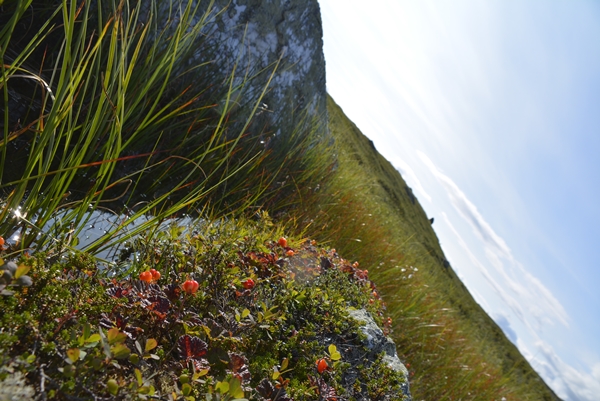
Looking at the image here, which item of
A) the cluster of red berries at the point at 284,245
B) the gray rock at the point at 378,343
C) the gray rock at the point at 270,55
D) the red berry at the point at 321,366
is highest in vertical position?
the gray rock at the point at 270,55

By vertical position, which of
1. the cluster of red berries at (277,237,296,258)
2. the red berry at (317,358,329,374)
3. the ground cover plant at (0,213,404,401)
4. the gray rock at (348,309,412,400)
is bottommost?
the ground cover plant at (0,213,404,401)

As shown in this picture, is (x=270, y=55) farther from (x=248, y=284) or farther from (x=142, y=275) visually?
(x=142, y=275)


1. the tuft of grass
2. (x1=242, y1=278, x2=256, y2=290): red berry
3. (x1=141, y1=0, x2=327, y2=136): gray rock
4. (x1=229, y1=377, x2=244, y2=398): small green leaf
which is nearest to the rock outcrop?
(x1=141, y1=0, x2=327, y2=136): gray rock

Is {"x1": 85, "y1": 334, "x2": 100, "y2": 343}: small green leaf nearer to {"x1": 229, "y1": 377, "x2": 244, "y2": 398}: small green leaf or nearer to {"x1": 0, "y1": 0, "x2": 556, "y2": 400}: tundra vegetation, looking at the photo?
{"x1": 0, "y1": 0, "x2": 556, "y2": 400}: tundra vegetation

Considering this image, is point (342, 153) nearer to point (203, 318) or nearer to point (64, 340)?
point (203, 318)

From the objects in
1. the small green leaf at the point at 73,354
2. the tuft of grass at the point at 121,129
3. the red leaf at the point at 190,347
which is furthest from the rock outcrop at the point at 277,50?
the small green leaf at the point at 73,354

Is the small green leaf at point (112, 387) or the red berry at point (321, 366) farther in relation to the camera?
the red berry at point (321, 366)

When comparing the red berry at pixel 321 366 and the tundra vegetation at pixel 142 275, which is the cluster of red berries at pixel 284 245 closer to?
the tundra vegetation at pixel 142 275

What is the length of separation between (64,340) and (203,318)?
2.31ft

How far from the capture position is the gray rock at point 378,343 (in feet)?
7.89

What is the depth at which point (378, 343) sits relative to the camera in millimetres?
2475

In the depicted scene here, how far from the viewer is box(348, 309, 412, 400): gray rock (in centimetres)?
240

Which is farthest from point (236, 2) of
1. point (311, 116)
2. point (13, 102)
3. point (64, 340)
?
point (64, 340)

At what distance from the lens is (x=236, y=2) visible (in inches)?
185
